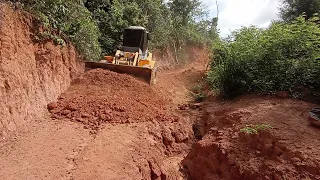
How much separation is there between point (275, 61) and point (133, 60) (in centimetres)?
436

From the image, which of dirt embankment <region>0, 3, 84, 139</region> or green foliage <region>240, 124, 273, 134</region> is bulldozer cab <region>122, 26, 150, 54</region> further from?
green foliage <region>240, 124, 273, 134</region>

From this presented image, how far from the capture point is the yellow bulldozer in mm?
7824

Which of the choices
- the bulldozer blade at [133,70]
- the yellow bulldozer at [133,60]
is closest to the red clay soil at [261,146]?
the bulldozer blade at [133,70]

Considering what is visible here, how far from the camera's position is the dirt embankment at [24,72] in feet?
15.5

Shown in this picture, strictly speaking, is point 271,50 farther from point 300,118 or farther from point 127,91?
point 127,91

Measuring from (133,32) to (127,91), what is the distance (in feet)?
10.6

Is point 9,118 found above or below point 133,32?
below

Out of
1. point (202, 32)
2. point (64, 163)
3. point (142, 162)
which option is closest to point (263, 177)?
point (142, 162)

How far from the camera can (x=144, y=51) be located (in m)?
9.75

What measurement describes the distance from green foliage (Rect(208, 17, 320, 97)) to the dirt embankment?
14.8 ft

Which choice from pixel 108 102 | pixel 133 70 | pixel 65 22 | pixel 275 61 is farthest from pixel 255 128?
pixel 65 22

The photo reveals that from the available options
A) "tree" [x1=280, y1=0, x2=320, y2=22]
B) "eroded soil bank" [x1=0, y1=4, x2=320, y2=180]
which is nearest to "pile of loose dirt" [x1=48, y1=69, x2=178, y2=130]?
"eroded soil bank" [x1=0, y1=4, x2=320, y2=180]

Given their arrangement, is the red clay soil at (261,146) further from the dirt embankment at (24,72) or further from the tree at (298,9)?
the tree at (298,9)

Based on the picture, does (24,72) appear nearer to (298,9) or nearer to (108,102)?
(108,102)
